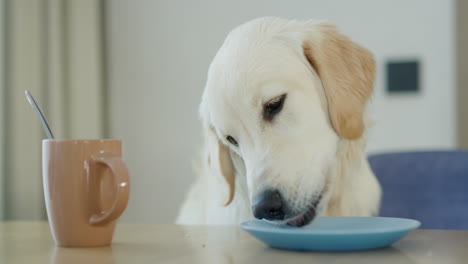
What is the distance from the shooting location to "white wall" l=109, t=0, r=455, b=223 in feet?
8.15

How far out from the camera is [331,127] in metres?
1.03

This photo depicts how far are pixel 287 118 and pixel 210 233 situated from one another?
28cm

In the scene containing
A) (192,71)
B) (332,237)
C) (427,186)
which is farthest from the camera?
(192,71)

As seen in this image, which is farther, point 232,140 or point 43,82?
point 43,82

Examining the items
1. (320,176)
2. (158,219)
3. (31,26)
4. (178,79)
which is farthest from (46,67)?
(320,176)

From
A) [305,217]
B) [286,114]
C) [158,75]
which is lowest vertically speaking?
[305,217]

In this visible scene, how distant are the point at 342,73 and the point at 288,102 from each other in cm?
15

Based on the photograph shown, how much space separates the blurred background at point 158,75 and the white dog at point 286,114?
49.0 inches

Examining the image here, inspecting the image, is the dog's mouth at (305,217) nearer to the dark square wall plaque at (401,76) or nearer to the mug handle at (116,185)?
the mug handle at (116,185)

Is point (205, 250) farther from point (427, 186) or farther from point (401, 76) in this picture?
point (401, 76)

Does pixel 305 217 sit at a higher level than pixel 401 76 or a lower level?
lower

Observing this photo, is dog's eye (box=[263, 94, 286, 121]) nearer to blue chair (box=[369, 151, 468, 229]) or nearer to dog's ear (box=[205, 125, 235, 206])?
dog's ear (box=[205, 125, 235, 206])

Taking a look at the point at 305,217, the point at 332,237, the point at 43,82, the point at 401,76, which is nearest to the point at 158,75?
the point at 43,82

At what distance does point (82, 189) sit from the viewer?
0.65 meters
